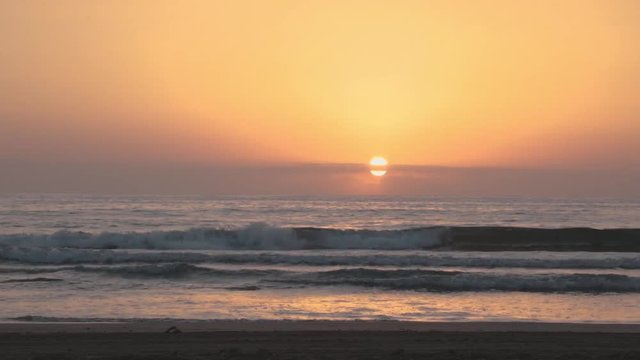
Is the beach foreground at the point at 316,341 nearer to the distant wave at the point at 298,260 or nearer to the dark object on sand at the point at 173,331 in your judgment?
the dark object on sand at the point at 173,331

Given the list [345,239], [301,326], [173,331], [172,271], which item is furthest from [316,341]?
[345,239]

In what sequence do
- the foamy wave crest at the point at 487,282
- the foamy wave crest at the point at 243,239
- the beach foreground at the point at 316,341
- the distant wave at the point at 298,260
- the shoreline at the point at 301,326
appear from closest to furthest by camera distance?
the beach foreground at the point at 316,341 < the shoreline at the point at 301,326 < the foamy wave crest at the point at 487,282 < the distant wave at the point at 298,260 < the foamy wave crest at the point at 243,239

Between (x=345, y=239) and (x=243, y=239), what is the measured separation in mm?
4465

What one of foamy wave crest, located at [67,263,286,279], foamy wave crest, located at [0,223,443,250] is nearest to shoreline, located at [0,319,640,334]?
foamy wave crest, located at [67,263,286,279]

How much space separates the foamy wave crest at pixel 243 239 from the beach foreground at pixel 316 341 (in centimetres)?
2104

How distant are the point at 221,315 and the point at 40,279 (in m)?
7.47

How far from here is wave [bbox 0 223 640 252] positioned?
3328cm

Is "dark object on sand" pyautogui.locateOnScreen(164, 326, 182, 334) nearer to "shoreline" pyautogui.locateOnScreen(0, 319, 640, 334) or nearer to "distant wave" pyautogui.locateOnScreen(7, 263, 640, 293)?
"shoreline" pyautogui.locateOnScreen(0, 319, 640, 334)

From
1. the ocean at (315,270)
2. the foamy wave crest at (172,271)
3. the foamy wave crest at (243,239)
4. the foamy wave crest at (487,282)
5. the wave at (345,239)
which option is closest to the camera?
the ocean at (315,270)

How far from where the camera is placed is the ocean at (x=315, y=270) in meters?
15.2

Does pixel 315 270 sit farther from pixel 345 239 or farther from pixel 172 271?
pixel 345 239

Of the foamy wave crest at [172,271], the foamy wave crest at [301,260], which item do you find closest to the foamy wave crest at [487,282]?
the foamy wave crest at [172,271]

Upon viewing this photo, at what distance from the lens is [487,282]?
1920 cm

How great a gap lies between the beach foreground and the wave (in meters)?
20.6
